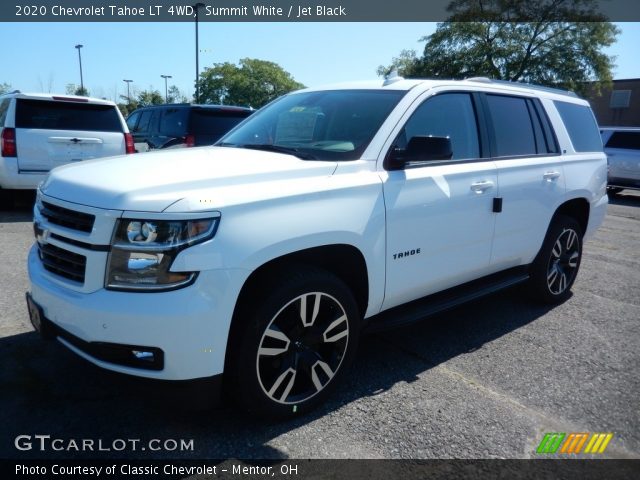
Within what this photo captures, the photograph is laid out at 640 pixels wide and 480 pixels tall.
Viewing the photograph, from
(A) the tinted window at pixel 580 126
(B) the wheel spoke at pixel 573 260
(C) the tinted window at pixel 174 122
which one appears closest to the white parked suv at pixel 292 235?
(A) the tinted window at pixel 580 126

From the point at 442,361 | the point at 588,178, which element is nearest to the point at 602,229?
the point at 588,178

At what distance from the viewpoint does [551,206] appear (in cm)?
434

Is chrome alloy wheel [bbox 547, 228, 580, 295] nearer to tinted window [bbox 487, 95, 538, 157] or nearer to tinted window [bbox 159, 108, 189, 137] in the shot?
tinted window [bbox 487, 95, 538, 157]

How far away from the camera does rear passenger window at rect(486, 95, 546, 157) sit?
13.0 feet

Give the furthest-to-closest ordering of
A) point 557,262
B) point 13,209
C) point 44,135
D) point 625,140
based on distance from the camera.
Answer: point 625,140 → point 13,209 → point 44,135 → point 557,262

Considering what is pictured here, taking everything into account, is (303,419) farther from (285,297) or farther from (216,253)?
(216,253)

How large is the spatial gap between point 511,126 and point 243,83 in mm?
77734

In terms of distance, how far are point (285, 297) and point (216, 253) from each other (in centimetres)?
46

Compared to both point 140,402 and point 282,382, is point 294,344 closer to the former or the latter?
point 282,382

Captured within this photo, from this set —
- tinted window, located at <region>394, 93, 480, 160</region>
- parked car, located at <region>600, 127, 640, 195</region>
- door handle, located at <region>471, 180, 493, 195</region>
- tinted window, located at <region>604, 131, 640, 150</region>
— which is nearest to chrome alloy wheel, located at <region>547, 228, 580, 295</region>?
door handle, located at <region>471, 180, 493, 195</region>

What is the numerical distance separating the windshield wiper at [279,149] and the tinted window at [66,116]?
517 cm

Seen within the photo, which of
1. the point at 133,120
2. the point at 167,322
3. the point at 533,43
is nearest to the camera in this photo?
the point at 167,322

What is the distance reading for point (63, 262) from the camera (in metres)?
2.52

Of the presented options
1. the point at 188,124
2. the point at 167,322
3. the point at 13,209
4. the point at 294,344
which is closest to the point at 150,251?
the point at 167,322
